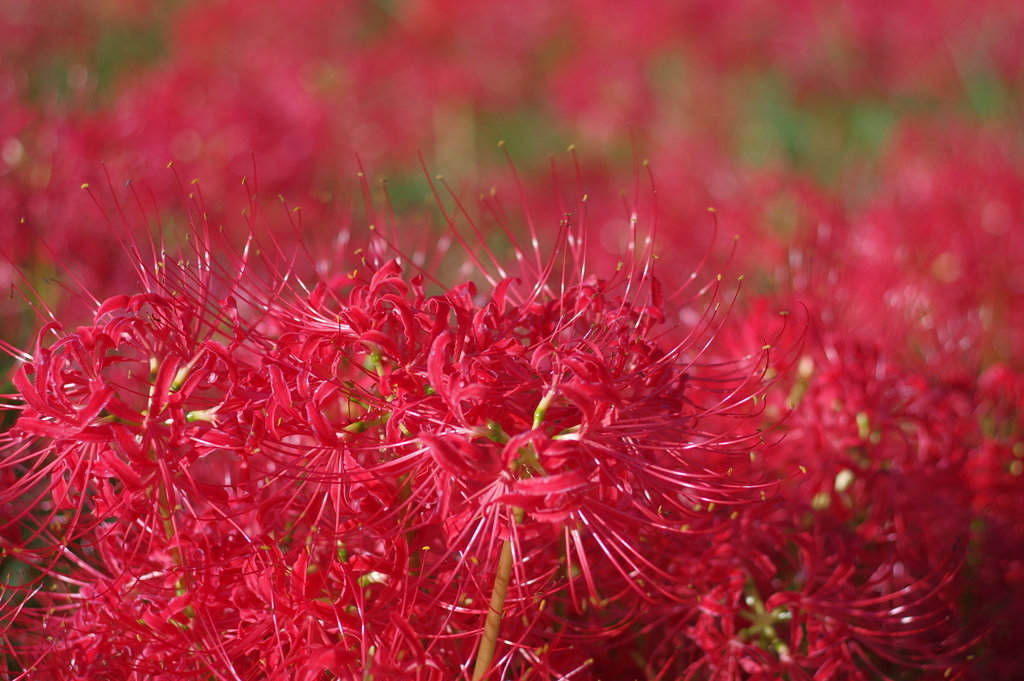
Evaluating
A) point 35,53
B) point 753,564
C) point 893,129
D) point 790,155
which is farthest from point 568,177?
point 753,564

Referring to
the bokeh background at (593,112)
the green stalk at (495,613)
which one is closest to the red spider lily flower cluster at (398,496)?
the green stalk at (495,613)

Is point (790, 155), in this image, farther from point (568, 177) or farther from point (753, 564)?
point (753, 564)

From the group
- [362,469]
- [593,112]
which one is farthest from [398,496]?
[593,112]

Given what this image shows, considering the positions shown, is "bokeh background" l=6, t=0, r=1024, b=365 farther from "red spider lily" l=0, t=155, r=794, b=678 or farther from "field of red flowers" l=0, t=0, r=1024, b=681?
"red spider lily" l=0, t=155, r=794, b=678

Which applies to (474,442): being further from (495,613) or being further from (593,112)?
(593,112)

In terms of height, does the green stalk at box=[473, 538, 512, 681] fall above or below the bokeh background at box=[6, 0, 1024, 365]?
above

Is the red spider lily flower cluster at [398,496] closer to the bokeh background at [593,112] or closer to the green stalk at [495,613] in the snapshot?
the green stalk at [495,613]

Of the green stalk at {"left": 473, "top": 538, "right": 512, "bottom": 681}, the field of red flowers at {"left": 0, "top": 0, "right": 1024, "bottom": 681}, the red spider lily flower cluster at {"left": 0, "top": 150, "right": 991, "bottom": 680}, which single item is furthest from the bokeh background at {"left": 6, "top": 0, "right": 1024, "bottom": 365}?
Result: the green stalk at {"left": 473, "top": 538, "right": 512, "bottom": 681}

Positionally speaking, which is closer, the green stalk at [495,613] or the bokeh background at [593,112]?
the green stalk at [495,613]
